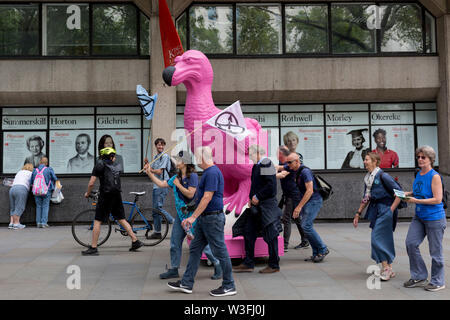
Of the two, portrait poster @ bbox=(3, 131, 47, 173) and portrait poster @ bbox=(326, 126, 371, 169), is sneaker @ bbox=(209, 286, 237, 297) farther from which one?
portrait poster @ bbox=(3, 131, 47, 173)

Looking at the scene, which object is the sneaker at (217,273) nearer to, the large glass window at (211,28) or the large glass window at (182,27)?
the large glass window at (211,28)

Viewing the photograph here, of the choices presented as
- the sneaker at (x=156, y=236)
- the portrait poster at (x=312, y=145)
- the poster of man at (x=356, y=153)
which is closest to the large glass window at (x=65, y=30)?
the portrait poster at (x=312, y=145)

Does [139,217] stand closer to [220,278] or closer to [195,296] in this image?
[220,278]

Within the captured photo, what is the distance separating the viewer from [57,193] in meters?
12.6

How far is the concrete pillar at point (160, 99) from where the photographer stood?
13.7m

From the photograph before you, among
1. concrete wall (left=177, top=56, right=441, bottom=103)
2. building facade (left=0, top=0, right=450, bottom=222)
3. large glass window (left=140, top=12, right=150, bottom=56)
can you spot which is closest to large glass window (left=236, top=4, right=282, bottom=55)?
building facade (left=0, top=0, right=450, bottom=222)

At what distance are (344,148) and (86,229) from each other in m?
9.07

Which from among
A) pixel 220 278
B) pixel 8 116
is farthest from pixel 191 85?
pixel 8 116

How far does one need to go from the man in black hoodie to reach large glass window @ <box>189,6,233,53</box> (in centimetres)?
876

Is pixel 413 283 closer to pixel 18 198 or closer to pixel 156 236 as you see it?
pixel 156 236

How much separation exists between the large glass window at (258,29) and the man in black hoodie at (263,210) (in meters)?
8.78

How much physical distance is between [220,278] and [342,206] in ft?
26.1

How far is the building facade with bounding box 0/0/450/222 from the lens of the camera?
14062 mm

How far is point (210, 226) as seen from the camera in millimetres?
5117
